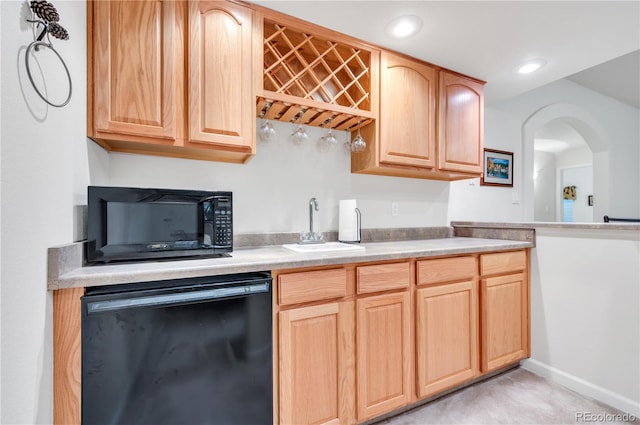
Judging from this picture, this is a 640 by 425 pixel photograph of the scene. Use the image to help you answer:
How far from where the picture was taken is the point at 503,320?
200 cm

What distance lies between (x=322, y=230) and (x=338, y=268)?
0.71m

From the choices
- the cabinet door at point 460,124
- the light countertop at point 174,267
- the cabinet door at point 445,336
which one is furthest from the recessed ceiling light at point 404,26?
the cabinet door at point 445,336

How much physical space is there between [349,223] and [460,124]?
46.9 inches

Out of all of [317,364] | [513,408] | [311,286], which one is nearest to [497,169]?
[513,408]

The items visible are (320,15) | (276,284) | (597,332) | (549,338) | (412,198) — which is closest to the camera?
(276,284)

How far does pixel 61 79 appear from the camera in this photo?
1057 millimetres

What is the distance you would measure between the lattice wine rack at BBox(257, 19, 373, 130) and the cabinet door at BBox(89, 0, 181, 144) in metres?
0.47

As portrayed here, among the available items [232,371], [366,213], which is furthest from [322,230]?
[232,371]

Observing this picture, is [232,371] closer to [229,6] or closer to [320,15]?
[229,6]

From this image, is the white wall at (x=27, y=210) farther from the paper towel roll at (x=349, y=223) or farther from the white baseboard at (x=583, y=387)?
the white baseboard at (x=583, y=387)

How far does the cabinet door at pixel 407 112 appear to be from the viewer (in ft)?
6.49

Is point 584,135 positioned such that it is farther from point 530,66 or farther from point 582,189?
point 582,189

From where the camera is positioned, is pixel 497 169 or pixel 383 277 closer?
pixel 383 277

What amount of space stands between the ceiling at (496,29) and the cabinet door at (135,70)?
1.89ft
